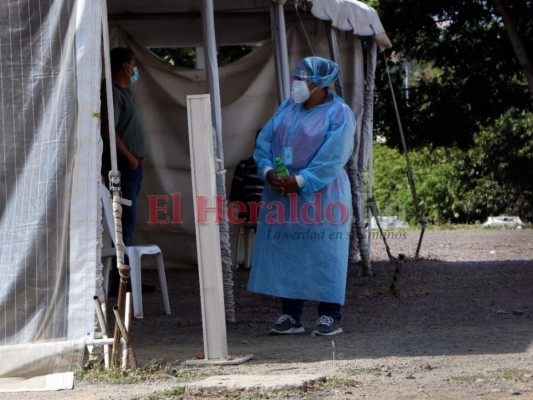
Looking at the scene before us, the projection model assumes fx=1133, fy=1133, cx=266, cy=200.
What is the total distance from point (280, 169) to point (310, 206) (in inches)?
12.1

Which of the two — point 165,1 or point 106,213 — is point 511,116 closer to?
point 165,1

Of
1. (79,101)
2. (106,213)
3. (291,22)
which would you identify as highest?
(291,22)

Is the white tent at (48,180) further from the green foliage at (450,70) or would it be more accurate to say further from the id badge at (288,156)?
the green foliage at (450,70)

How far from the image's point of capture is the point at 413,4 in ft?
42.2

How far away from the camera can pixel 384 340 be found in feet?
23.2

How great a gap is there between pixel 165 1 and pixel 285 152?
3363 millimetres

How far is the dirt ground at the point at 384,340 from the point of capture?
17.9 feet

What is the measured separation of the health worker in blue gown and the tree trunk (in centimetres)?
526

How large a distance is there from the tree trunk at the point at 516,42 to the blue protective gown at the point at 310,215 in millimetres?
5264

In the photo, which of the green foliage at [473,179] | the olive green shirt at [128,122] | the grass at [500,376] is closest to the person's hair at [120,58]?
the olive green shirt at [128,122]

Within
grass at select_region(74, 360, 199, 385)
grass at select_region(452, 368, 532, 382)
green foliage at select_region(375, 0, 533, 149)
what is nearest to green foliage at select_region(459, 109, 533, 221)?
green foliage at select_region(375, 0, 533, 149)

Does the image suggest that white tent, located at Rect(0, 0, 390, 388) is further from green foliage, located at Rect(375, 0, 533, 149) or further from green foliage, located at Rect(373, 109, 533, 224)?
green foliage, located at Rect(373, 109, 533, 224)

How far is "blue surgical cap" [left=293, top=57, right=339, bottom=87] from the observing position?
7.23 meters

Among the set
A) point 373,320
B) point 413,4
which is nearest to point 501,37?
point 413,4
